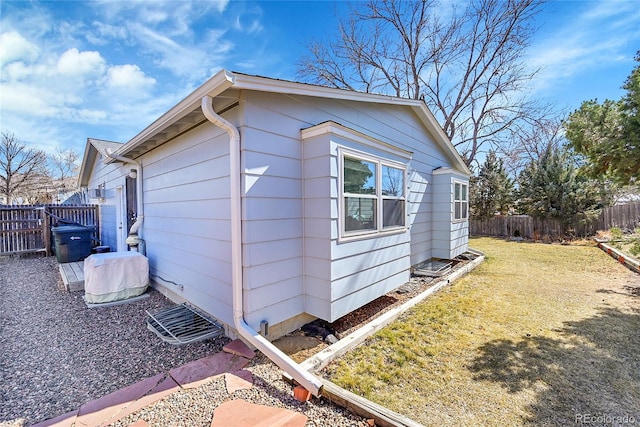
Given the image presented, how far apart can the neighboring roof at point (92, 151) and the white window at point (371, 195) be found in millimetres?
5833

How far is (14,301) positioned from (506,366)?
7.47 metres

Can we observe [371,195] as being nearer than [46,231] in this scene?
Yes

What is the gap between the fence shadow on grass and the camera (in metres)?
2.17

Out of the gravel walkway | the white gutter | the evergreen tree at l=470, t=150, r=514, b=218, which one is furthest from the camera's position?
the evergreen tree at l=470, t=150, r=514, b=218

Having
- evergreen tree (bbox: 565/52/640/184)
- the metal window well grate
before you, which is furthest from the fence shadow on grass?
the metal window well grate

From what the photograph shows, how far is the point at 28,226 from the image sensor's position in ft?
28.5

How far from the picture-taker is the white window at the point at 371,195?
359cm

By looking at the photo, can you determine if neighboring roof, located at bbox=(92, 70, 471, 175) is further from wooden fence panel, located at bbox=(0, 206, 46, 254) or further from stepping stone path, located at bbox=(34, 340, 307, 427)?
wooden fence panel, located at bbox=(0, 206, 46, 254)

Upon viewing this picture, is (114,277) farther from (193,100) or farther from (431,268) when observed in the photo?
(431,268)

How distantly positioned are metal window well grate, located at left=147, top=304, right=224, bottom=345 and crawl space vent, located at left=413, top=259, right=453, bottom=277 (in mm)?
4557

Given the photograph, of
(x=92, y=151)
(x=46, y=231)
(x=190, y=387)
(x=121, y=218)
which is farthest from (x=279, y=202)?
(x=46, y=231)

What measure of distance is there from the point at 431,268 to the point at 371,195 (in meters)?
3.58

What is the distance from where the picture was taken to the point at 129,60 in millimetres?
6566

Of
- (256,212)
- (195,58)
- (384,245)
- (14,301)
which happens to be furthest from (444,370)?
(195,58)
